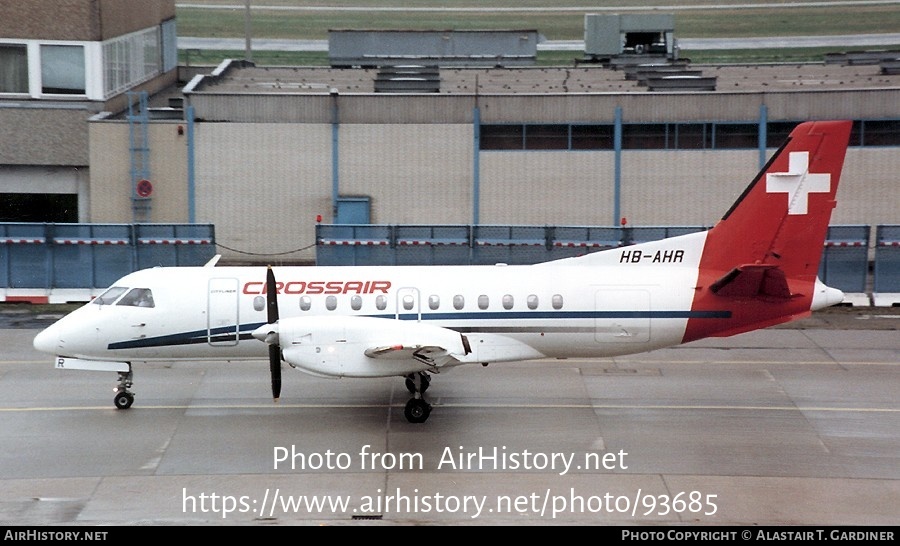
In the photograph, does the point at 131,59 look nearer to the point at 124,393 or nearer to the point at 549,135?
the point at 549,135

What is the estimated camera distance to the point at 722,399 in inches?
879

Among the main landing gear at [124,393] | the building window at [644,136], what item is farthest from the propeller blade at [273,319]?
the building window at [644,136]

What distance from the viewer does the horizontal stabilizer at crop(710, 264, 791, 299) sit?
2083 centimetres

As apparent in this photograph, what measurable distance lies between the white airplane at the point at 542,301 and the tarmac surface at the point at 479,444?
1.29 metres

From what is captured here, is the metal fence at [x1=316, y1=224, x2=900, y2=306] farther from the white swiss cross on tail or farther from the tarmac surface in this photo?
the white swiss cross on tail

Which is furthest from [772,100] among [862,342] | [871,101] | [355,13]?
[355,13]

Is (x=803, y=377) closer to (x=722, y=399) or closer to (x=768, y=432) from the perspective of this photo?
(x=722, y=399)

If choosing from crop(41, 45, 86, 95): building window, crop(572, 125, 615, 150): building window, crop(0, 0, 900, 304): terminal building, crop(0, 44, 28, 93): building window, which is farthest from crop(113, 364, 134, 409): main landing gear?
crop(572, 125, 615, 150): building window

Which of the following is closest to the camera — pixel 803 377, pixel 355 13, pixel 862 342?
pixel 803 377

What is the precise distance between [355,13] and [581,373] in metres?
68.1

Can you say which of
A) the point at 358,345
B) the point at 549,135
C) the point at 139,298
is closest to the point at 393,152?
the point at 549,135

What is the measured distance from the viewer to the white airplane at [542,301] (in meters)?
21.1

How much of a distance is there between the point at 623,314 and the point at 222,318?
25.1 feet

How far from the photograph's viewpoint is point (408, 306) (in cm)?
2133
